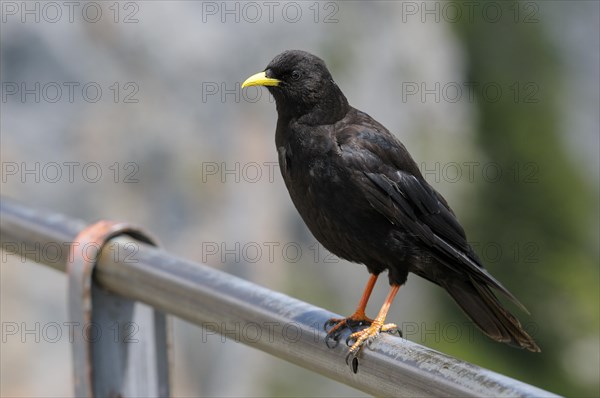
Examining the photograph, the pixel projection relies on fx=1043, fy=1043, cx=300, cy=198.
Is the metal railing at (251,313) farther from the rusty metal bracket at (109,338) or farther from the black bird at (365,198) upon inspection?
the black bird at (365,198)

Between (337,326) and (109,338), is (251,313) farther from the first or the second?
(109,338)

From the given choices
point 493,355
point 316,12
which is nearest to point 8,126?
point 316,12

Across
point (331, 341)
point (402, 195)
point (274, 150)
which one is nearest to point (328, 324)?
point (331, 341)

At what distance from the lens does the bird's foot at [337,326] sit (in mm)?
2355

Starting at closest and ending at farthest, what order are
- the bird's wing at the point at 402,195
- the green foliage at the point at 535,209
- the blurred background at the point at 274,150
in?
1. the bird's wing at the point at 402,195
2. the blurred background at the point at 274,150
3. the green foliage at the point at 535,209

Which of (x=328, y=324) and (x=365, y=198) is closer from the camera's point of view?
(x=328, y=324)

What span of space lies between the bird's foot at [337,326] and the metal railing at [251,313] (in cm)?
2

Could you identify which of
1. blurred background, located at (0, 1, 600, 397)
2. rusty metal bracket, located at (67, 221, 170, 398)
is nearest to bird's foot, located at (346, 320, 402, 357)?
rusty metal bracket, located at (67, 221, 170, 398)

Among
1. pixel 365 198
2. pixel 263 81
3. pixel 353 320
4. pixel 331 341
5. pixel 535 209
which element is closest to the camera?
pixel 331 341

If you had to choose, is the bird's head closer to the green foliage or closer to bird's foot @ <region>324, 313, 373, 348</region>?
bird's foot @ <region>324, 313, 373, 348</region>

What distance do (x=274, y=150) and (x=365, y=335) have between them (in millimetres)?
5005

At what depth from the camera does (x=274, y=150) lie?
753 centimetres

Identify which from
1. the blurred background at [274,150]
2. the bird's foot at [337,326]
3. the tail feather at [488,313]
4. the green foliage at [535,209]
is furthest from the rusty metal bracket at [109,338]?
the green foliage at [535,209]

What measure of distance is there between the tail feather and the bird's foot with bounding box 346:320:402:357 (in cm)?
30
